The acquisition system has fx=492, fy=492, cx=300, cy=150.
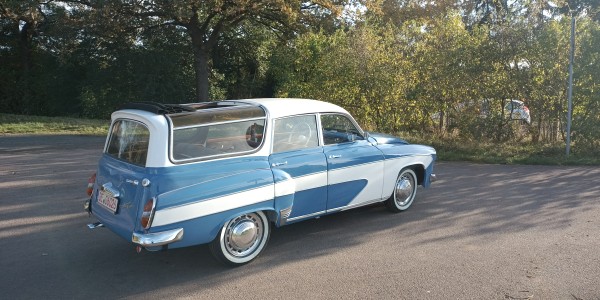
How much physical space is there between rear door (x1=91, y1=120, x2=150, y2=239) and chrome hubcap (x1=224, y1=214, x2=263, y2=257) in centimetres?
93

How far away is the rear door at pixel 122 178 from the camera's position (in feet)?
15.1

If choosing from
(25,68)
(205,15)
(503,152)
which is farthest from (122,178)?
(25,68)

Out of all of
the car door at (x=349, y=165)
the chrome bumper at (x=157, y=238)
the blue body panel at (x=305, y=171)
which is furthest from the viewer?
the car door at (x=349, y=165)

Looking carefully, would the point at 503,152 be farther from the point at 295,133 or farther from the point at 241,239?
the point at 241,239

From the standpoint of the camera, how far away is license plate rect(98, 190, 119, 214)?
15.8 ft

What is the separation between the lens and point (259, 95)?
994 inches

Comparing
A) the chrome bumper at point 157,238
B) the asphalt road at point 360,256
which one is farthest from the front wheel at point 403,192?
the chrome bumper at point 157,238

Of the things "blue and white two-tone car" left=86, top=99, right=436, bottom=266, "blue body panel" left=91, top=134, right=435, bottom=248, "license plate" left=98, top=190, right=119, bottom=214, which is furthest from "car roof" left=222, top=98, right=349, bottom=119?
"license plate" left=98, top=190, right=119, bottom=214

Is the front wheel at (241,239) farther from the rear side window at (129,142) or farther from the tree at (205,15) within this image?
the tree at (205,15)

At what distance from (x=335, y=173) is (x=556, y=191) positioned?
169 inches

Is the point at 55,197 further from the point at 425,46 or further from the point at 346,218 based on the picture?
the point at 425,46

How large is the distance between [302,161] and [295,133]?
38 cm

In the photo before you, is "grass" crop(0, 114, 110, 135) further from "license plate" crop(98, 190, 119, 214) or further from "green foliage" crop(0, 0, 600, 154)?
"license plate" crop(98, 190, 119, 214)

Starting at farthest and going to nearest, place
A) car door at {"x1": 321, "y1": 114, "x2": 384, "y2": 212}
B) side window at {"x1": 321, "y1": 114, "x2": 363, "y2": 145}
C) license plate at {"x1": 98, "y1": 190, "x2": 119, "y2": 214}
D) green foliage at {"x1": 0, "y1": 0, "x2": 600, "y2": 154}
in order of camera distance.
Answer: green foliage at {"x1": 0, "y1": 0, "x2": 600, "y2": 154}, side window at {"x1": 321, "y1": 114, "x2": 363, "y2": 145}, car door at {"x1": 321, "y1": 114, "x2": 384, "y2": 212}, license plate at {"x1": 98, "y1": 190, "x2": 119, "y2": 214}
